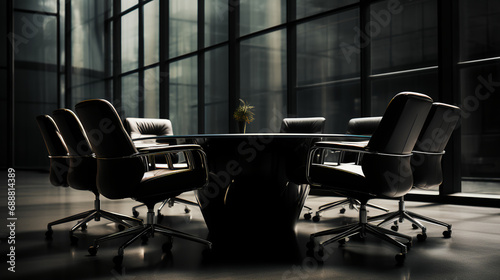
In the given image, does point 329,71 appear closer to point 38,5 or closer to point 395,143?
point 395,143

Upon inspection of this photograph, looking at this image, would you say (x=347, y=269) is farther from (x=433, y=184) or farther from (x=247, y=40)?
(x=247, y=40)

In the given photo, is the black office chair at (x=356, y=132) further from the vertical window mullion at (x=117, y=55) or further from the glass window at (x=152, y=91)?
the vertical window mullion at (x=117, y=55)

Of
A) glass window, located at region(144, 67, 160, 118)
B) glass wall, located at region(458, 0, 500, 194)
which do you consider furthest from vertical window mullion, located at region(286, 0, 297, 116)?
glass window, located at region(144, 67, 160, 118)

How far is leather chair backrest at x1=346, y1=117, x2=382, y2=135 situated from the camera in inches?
161

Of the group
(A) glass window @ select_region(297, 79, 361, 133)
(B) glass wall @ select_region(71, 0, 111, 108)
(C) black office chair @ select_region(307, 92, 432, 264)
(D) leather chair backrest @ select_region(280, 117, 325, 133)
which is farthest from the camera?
(B) glass wall @ select_region(71, 0, 111, 108)

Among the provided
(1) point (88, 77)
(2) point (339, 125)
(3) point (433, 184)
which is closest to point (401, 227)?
(3) point (433, 184)

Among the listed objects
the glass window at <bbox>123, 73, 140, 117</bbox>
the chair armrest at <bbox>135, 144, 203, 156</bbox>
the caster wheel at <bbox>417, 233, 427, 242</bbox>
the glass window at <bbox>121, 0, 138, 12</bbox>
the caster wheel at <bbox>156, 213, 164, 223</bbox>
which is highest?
the glass window at <bbox>121, 0, 138, 12</bbox>

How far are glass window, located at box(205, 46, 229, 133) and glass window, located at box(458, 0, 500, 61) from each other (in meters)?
4.21

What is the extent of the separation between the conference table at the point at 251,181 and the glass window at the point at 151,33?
7.15m

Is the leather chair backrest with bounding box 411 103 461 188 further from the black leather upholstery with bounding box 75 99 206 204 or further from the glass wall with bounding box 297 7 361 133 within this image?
→ the glass wall with bounding box 297 7 361 133

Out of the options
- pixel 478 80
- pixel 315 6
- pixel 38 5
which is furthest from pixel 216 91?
pixel 38 5

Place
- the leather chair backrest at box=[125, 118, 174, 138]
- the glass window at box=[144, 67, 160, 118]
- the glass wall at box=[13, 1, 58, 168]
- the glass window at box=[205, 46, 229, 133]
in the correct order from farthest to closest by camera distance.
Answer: the glass wall at box=[13, 1, 58, 168] → the glass window at box=[144, 67, 160, 118] → the glass window at box=[205, 46, 229, 133] → the leather chair backrest at box=[125, 118, 174, 138]

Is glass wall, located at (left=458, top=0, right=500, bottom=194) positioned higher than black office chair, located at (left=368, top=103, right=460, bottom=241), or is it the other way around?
glass wall, located at (left=458, top=0, right=500, bottom=194)

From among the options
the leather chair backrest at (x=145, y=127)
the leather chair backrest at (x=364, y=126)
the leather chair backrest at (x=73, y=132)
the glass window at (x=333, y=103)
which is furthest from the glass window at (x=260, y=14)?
the leather chair backrest at (x=73, y=132)
